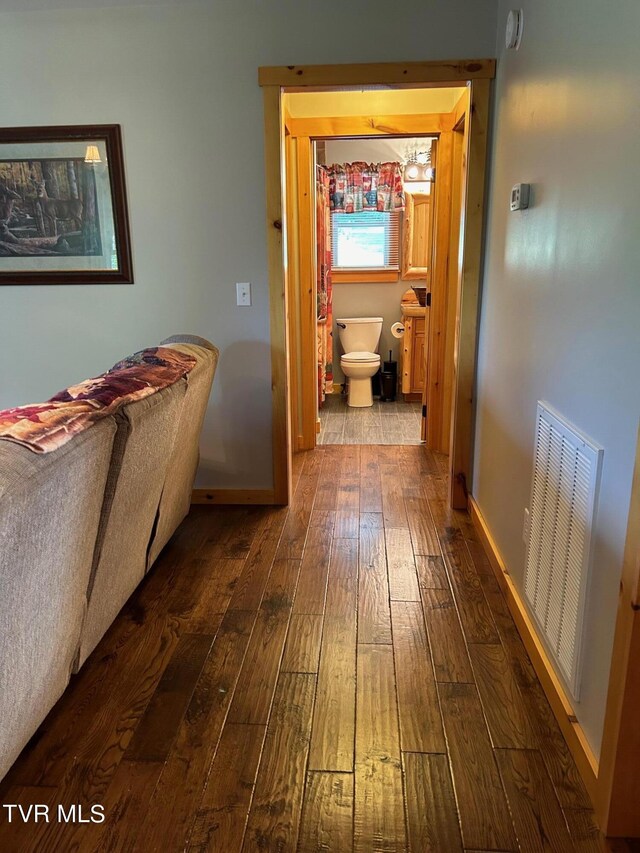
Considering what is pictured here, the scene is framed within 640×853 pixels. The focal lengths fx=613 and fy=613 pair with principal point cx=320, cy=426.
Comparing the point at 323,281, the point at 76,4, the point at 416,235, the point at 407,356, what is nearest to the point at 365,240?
the point at 416,235

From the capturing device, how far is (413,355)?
5805 mm

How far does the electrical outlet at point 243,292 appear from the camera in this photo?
311cm

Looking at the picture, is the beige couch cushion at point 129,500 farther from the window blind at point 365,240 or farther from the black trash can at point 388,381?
the window blind at point 365,240

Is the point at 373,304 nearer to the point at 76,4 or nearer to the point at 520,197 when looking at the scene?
the point at 76,4

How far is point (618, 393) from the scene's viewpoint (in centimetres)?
138

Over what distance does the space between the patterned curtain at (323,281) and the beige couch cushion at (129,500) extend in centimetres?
324

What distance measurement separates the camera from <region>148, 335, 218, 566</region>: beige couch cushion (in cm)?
232

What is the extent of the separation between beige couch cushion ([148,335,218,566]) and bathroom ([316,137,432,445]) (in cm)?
270

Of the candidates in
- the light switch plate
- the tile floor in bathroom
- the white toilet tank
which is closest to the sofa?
the light switch plate

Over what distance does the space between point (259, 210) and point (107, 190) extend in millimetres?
770

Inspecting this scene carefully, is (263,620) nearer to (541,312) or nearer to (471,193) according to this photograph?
(541,312)

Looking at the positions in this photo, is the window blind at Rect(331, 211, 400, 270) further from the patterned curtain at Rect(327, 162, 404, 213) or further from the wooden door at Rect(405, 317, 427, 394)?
the wooden door at Rect(405, 317, 427, 394)

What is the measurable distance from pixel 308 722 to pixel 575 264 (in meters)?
1.49

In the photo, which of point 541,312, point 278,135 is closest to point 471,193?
point 278,135
